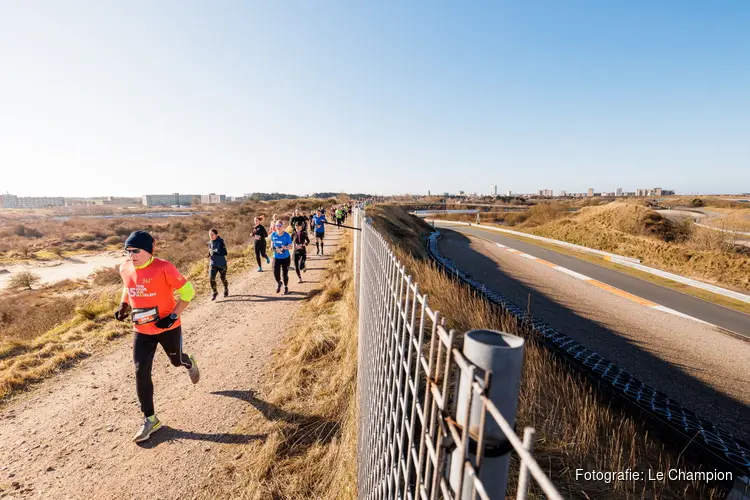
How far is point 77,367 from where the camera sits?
5.95 metres

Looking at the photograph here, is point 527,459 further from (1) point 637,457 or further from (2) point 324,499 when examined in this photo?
(1) point 637,457

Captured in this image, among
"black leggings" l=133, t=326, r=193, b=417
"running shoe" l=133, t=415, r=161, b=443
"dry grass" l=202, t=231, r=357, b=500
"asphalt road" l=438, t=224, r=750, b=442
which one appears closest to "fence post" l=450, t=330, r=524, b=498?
"dry grass" l=202, t=231, r=357, b=500

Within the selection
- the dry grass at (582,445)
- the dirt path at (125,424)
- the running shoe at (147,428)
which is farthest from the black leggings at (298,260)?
the dry grass at (582,445)

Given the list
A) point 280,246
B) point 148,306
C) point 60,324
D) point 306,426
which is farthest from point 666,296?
point 60,324

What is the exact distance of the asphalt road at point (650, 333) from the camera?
5.73 metres

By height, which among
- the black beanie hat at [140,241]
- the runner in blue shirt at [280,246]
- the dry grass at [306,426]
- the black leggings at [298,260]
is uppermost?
the black beanie hat at [140,241]

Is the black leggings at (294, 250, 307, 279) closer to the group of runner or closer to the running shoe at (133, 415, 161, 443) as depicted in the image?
the group of runner

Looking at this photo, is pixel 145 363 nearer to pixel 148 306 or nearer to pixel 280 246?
pixel 148 306

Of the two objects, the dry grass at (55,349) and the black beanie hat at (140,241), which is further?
the dry grass at (55,349)

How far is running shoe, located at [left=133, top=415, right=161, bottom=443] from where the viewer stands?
399 centimetres

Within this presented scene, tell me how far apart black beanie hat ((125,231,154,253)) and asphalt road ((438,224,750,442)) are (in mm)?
7656

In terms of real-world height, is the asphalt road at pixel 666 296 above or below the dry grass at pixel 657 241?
below

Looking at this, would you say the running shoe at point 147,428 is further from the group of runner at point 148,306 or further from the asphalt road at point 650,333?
the asphalt road at point 650,333

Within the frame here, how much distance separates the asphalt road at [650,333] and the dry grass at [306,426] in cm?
521
